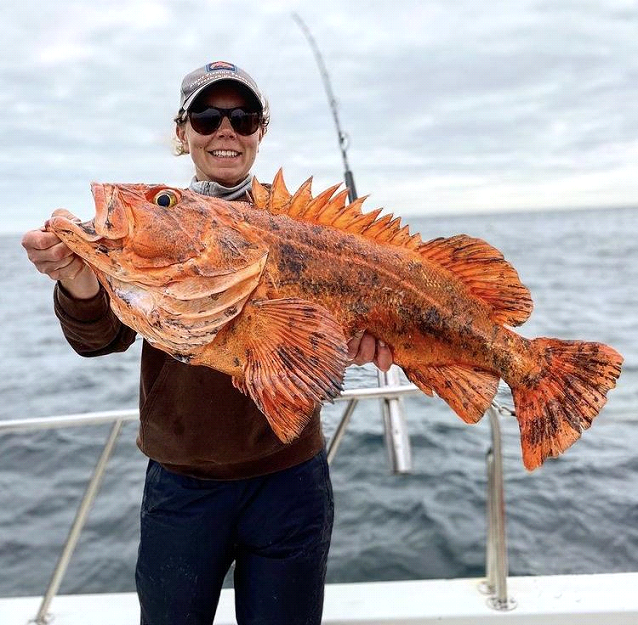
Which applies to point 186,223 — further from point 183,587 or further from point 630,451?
point 630,451

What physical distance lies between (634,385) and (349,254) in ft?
32.5

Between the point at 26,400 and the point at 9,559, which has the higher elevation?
the point at 26,400

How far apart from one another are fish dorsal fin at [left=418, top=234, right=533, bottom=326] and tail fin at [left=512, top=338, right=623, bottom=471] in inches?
6.1

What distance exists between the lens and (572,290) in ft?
79.4

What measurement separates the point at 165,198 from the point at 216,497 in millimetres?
1150

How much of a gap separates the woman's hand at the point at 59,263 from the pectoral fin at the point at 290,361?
586 millimetres

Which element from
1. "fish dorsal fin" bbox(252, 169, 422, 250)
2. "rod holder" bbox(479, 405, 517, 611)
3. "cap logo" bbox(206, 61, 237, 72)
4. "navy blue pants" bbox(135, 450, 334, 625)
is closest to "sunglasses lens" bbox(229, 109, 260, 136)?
"cap logo" bbox(206, 61, 237, 72)

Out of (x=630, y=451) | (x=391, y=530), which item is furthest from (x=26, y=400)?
(x=630, y=451)

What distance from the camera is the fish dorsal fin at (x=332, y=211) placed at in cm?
208

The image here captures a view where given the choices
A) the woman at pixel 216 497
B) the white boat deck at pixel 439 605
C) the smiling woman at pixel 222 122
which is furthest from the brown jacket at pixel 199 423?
the white boat deck at pixel 439 605

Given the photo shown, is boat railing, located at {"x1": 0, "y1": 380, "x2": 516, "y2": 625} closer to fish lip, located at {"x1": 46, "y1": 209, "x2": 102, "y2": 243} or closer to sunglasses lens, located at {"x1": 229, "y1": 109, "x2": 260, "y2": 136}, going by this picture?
sunglasses lens, located at {"x1": 229, "y1": 109, "x2": 260, "y2": 136}

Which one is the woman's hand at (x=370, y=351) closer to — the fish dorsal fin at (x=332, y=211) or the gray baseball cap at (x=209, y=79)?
the fish dorsal fin at (x=332, y=211)

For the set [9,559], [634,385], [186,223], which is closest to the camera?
[186,223]

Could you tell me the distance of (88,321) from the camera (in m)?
2.13
